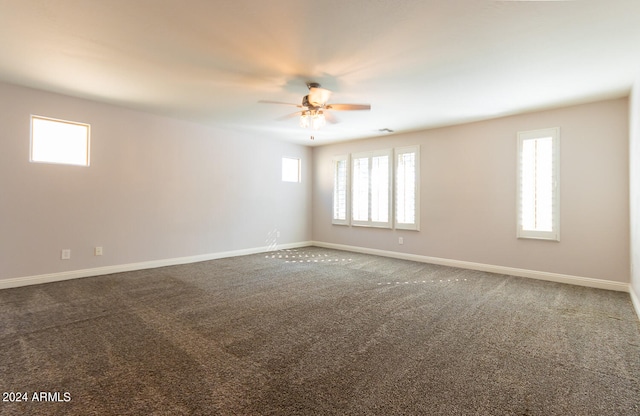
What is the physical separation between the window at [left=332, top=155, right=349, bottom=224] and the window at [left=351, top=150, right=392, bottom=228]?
18cm

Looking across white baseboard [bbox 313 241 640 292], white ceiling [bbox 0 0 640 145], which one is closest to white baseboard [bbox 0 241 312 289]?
white ceiling [bbox 0 0 640 145]

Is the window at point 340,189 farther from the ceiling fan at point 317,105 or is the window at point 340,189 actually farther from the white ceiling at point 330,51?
the ceiling fan at point 317,105

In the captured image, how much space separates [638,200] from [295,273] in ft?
14.0

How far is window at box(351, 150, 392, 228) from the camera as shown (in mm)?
6297

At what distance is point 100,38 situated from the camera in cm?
267

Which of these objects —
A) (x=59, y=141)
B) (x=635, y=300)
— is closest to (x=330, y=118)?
(x=59, y=141)

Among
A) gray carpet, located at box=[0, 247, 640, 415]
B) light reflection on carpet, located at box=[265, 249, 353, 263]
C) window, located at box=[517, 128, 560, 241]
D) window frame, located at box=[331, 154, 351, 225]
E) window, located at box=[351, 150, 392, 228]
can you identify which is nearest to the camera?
gray carpet, located at box=[0, 247, 640, 415]

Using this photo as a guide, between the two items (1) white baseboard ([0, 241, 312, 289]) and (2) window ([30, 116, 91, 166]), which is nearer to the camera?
(1) white baseboard ([0, 241, 312, 289])

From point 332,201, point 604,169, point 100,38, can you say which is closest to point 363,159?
point 332,201

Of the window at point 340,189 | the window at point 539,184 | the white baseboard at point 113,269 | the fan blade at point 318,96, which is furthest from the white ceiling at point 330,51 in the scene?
the window at point 340,189

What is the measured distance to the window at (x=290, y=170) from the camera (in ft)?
23.7

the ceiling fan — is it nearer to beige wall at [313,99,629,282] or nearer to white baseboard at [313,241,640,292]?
beige wall at [313,99,629,282]

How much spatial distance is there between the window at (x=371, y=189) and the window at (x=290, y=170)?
1446 mm

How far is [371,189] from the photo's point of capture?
6.53 m
